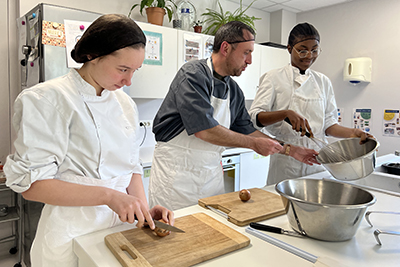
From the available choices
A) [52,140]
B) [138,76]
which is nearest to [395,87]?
[138,76]

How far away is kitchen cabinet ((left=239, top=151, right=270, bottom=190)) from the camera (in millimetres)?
3205

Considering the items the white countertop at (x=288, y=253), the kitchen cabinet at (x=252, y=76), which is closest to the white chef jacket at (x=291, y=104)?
the white countertop at (x=288, y=253)

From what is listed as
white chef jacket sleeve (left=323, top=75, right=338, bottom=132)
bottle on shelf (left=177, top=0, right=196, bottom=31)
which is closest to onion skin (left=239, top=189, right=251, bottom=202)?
white chef jacket sleeve (left=323, top=75, right=338, bottom=132)

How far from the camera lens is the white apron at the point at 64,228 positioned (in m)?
0.91

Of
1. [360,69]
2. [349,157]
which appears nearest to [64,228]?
[349,157]

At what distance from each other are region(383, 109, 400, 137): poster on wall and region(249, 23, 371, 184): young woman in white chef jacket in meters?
1.84

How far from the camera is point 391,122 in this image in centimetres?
333

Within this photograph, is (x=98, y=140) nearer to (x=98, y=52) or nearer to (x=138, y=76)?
(x=98, y=52)

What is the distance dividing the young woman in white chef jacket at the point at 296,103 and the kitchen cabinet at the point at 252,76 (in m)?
1.60

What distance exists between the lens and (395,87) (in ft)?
10.8

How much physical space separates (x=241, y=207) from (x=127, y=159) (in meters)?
0.47

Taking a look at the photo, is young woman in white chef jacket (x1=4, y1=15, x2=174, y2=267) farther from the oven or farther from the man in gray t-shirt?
the oven

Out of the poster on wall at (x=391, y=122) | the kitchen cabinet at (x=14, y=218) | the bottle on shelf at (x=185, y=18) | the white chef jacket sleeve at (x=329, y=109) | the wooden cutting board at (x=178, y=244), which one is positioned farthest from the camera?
the poster on wall at (x=391, y=122)

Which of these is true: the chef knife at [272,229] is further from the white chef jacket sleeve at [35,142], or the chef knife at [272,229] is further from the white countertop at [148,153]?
the white countertop at [148,153]
